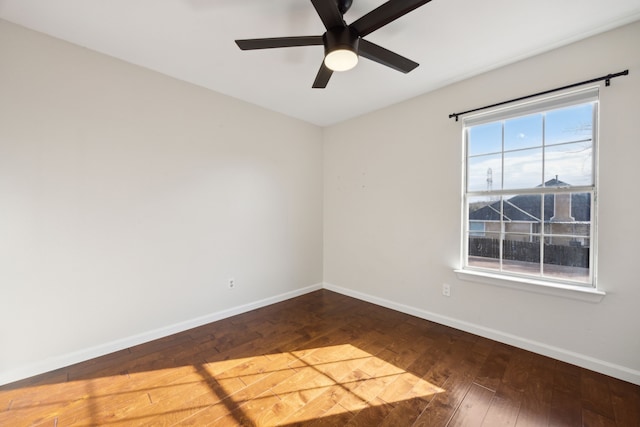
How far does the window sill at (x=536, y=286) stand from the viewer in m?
2.01

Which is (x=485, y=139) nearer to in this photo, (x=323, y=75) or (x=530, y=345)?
(x=323, y=75)

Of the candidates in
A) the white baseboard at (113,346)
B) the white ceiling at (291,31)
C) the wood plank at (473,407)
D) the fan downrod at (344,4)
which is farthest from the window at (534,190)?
the white baseboard at (113,346)

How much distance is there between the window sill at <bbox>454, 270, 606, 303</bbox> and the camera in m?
2.01

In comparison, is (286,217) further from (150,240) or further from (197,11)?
(197,11)

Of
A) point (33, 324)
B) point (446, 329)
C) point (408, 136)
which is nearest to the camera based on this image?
point (33, 324)

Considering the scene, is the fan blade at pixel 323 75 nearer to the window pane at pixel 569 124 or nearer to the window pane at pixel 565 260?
the window pane at pixel 569 124

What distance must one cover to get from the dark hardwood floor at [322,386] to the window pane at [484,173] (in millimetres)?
1514

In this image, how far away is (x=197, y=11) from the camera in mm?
1793

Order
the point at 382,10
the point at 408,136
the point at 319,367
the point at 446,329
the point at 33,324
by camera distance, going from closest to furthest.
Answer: the point at 382,10 → the point at 33,324 → the point at 319,367 → the point at 446,329 → the point at 408,136

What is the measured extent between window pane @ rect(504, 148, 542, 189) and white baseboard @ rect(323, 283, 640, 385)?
1409 millimetres

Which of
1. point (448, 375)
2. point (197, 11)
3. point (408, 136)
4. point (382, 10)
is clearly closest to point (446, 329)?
point (448, 375)

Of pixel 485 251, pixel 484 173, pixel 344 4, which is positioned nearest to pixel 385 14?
pixel 344 4

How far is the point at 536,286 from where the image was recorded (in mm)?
2240

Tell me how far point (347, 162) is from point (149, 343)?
3.17 meters
